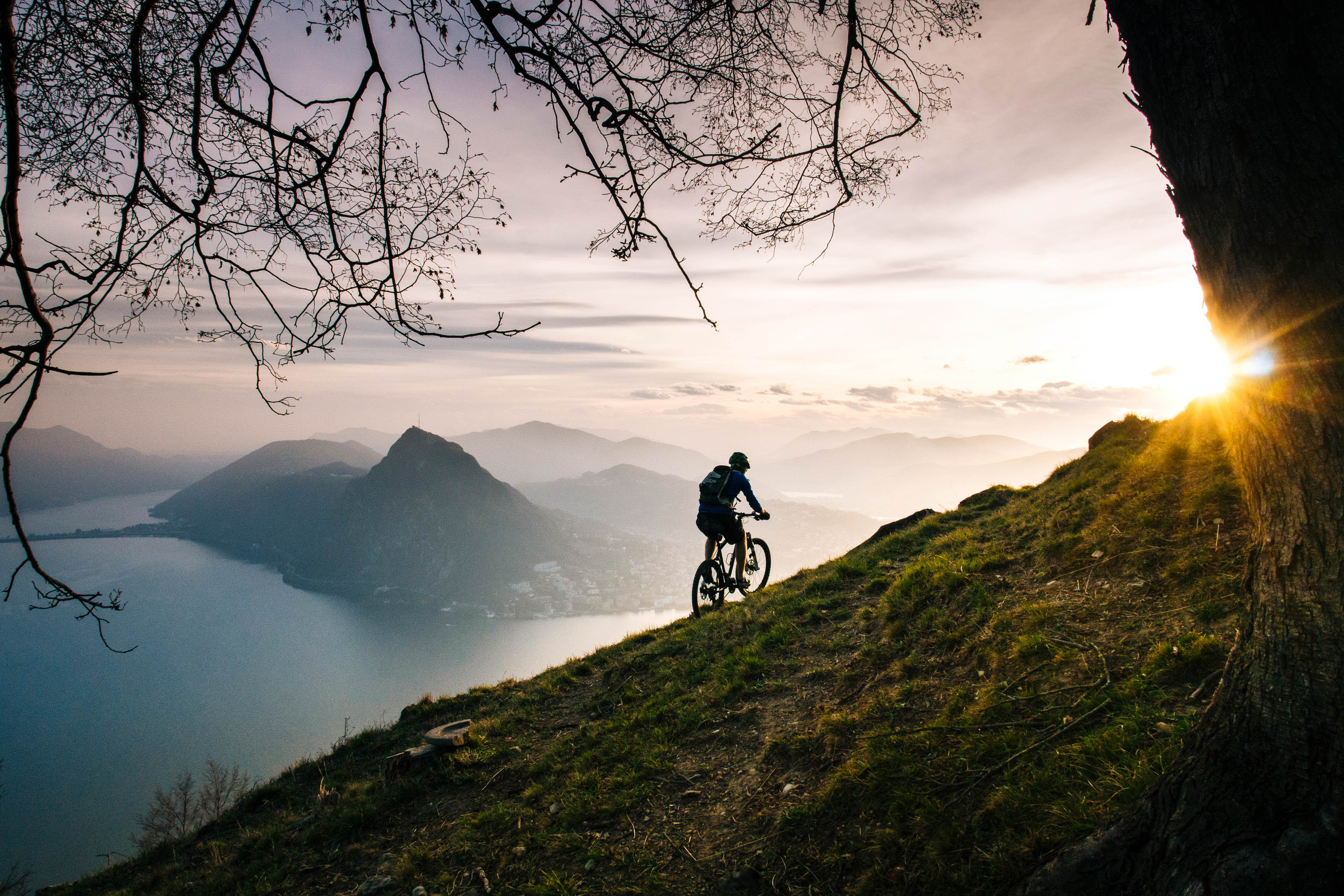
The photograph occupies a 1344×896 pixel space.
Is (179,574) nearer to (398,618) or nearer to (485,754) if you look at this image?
(398,618)

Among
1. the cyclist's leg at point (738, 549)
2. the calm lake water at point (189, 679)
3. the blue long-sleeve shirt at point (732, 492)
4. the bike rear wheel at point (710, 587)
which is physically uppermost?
the blue long-sleeve shirt at point (732, 492)

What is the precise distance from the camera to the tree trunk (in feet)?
5.37

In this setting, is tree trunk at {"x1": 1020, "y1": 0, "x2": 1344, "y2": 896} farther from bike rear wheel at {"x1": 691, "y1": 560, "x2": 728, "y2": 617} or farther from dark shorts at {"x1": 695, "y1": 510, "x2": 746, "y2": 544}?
bike rear wheel at {"x1": 691, "y1": 560, "x2": 728, "y2": 617}

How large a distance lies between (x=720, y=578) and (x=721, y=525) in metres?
1.16

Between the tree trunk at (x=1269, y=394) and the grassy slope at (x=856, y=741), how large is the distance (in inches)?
34.3

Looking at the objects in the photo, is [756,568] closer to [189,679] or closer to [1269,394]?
[1269,394]

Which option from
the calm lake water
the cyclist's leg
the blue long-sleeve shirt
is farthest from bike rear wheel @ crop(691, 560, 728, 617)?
the calm lake water

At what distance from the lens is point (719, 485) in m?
9.70

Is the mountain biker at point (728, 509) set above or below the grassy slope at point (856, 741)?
above

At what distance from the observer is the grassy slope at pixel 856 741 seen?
A: 3.10m

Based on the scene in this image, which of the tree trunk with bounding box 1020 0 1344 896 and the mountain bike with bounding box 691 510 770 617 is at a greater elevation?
the tree trunk with bounding box 1020 0 1344 896

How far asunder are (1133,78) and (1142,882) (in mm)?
2897

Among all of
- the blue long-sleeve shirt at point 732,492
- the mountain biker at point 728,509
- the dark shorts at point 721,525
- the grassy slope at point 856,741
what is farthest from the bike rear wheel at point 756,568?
the grassy slope at point 856,741

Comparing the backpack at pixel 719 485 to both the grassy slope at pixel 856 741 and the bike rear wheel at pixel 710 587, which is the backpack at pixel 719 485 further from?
the grassy slope at pixel 856 741
